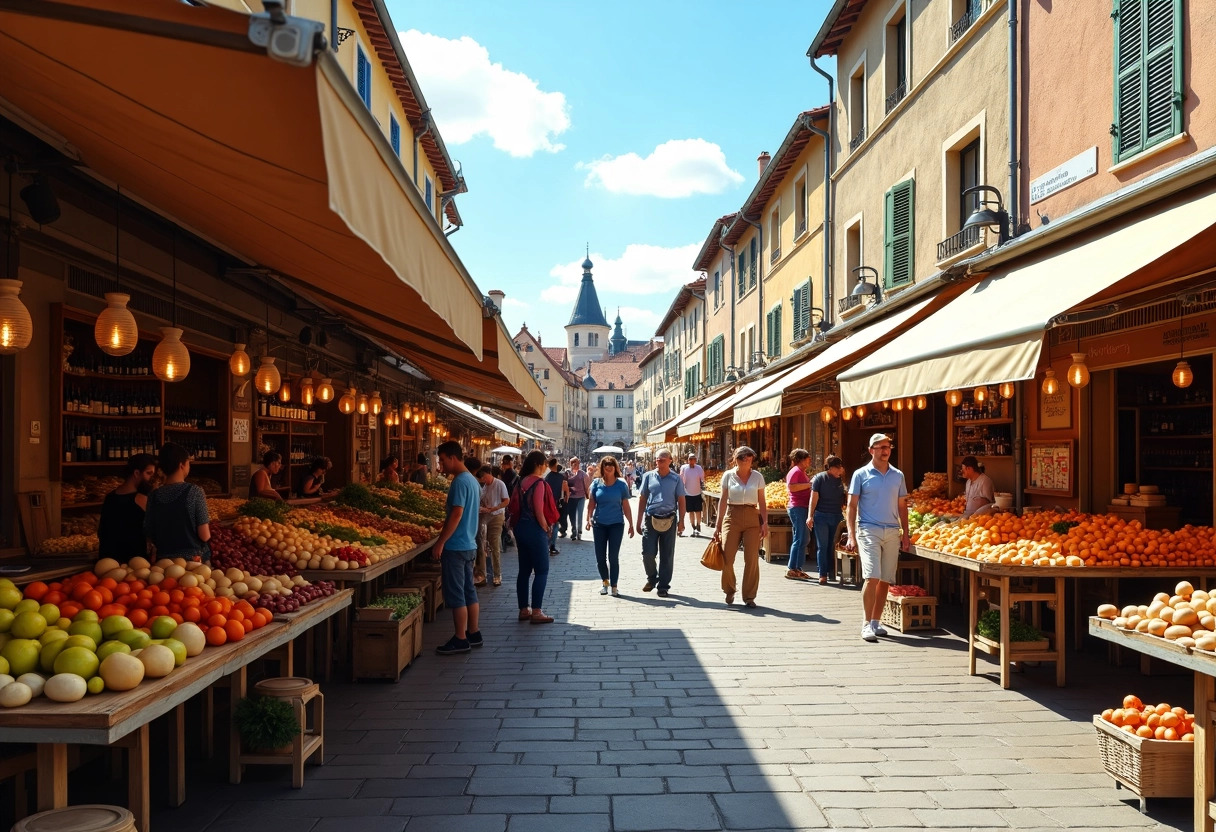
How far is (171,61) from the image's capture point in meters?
2.88

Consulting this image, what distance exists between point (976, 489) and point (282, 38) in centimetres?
958

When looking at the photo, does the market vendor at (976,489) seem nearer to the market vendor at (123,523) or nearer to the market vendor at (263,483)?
the market vendor at (263,483)

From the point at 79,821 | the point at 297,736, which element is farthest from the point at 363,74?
the point at 79,821

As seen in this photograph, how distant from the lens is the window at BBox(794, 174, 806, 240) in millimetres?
20250

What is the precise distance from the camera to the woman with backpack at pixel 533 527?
920cm

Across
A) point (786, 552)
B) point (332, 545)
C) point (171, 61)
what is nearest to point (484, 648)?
point (332, 545)

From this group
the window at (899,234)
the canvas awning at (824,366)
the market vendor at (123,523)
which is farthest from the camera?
the window at (899,234)

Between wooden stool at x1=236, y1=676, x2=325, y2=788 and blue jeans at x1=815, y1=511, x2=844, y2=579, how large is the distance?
8498mm

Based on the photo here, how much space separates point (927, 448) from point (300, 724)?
12.1 metres

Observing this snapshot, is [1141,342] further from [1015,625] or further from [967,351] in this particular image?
[1015,625]

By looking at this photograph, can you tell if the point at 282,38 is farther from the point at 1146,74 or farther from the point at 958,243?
the point at 958,243

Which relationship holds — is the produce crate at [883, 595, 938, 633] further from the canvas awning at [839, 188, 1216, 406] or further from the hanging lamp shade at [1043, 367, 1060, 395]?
the hanging lamp shade at [1043, 367, 1060, 395]

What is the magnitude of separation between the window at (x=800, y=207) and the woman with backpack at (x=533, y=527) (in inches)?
507

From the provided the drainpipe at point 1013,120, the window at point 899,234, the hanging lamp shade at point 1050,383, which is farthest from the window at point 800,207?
the hanging lamp shade at point 1050,383
